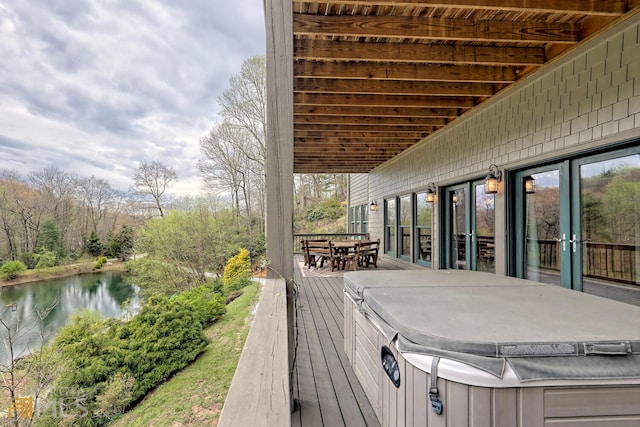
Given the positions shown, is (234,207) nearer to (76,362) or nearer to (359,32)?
(76,362)

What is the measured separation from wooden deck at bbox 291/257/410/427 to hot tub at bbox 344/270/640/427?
41 cm

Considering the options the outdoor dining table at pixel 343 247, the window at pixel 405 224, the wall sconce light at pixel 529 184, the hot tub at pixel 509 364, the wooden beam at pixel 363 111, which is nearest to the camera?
the hot tub at pixel 509 364

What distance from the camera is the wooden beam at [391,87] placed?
163 inches

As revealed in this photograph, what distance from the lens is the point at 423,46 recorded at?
3428 mm

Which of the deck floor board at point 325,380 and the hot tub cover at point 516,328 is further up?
the hot tub cover at point 516,328

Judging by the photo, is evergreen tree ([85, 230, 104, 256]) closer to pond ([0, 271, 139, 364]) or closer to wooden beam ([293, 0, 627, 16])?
pond ([0, 271, 139, 364])

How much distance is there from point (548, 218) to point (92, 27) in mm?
24982

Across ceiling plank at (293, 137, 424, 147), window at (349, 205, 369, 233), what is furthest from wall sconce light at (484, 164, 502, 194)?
window at (349, 205, 369, 233)

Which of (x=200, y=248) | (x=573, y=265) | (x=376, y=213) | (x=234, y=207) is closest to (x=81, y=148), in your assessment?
(x=234, y=207)

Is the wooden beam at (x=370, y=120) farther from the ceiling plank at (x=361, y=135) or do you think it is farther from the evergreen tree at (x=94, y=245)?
the evergreen tree at (x=94, y=245)

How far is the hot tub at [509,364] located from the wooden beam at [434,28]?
2622 millimetres

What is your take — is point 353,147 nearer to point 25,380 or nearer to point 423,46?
point 423,46

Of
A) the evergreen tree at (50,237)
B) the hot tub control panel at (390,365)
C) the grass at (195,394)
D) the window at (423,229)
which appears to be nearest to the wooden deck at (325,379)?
the hot tub control panel at (390,365)

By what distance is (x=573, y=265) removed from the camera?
332cm
